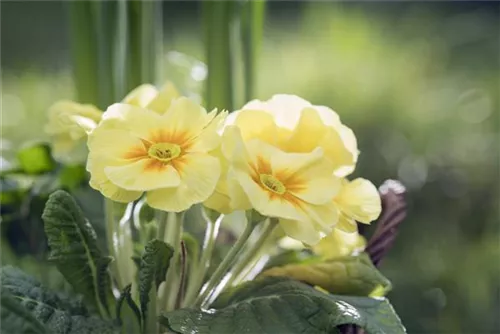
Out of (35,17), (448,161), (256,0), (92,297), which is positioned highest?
(256,0)

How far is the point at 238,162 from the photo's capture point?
0.30 metres

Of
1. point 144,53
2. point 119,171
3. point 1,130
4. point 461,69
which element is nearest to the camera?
point 119,171

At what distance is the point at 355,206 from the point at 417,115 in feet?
2.08

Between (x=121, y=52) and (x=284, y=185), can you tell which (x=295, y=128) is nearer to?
(x=284, y=185)


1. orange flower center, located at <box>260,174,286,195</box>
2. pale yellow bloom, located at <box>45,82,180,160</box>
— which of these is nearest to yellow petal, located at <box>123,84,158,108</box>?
pale yellow bloom, located at <box>45,82,180,160</box>

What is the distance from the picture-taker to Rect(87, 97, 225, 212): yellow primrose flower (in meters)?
0.30

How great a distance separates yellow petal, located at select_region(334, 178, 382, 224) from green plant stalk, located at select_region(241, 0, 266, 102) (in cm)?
22

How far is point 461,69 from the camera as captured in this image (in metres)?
1.11

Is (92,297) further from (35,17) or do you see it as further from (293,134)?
(35,17)

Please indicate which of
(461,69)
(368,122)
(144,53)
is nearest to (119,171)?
(144,53)

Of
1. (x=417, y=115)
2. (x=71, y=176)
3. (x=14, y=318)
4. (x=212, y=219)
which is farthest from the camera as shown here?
(x=417, y=115)

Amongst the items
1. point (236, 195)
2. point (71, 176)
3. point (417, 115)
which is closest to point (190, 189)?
point (236, 195)

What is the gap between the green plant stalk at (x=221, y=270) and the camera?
339 mm

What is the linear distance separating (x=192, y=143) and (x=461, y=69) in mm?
871
